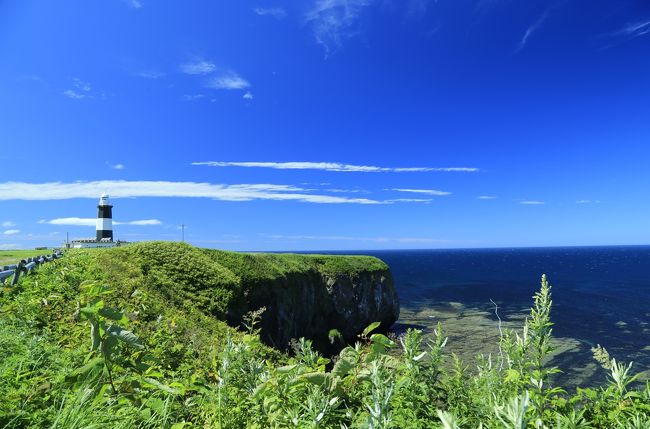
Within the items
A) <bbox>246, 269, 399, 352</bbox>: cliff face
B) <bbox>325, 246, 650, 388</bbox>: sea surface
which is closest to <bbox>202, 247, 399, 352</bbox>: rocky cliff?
<bbox>246, 269, 399, 352</bbox>: cliff face

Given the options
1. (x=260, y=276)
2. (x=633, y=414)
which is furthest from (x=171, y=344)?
(x=260, y=276)

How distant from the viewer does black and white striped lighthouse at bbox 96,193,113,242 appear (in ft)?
178

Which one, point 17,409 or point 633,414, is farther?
point 17,409

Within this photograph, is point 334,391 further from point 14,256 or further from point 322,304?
point 14,256

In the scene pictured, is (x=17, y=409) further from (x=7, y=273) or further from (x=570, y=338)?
(x=570, y=338)

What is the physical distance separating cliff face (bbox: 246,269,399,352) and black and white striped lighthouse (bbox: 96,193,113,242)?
120 ft

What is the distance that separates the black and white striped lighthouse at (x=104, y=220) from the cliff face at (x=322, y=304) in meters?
36.5

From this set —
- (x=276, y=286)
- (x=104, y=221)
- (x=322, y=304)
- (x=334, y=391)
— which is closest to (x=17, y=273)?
(x=334, y=391)

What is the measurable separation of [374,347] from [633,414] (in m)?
1.98

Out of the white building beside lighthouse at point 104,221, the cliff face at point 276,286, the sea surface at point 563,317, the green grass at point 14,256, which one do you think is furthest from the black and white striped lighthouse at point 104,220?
the sea surface at point 563,317

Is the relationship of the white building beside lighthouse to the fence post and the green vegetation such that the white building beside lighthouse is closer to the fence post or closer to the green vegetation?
the fence post

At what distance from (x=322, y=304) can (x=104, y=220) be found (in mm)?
39163

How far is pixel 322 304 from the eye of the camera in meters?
35.0

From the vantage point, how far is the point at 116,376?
4742 millimetres
